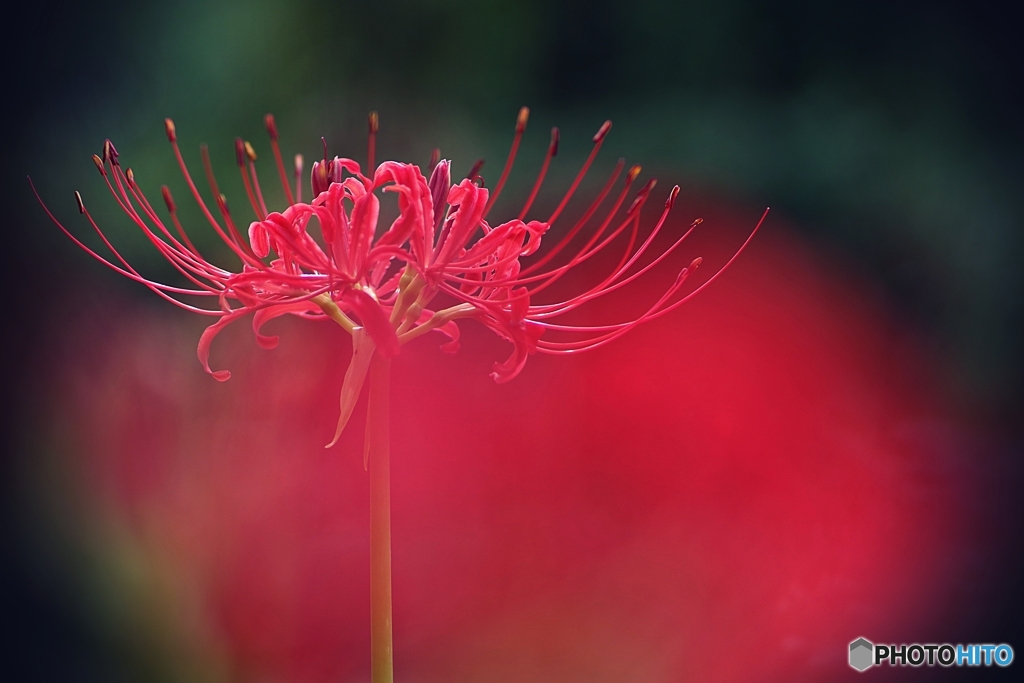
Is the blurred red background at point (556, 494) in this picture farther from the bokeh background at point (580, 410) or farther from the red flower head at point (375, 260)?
the red flower head at point (375, 260)

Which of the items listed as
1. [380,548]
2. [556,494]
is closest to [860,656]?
[556,494]

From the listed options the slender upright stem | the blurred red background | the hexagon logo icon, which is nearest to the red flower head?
the slender upright stem

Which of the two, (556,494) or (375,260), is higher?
(375,260)

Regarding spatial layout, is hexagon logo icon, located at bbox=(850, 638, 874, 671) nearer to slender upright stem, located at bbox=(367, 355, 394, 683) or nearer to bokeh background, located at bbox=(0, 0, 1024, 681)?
bokeh background, located at bbox=(0, 0, 1024, 681)

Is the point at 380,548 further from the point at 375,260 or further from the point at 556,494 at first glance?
the point at 556,494

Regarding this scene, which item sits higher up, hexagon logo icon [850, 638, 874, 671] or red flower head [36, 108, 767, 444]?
Answer: red flower head [36, 108, 767, 444]

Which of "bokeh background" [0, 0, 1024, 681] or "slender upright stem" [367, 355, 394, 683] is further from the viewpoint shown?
"bokeh background" [0, 0, 1024, 681]

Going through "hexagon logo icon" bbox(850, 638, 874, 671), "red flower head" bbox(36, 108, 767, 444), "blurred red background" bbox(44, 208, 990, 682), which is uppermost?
"red flower head" bbox(36, 108, 767, 444)
